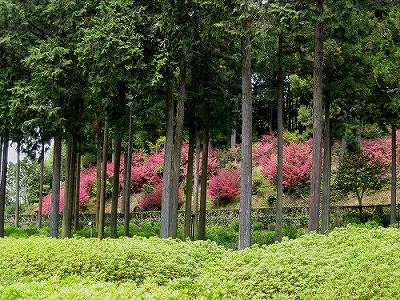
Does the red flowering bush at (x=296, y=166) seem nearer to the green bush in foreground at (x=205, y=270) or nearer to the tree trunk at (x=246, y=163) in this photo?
the tree trunk at (x=246, y=163)

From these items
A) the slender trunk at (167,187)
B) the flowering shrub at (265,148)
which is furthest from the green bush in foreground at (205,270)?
the flowering shrub at (265,148)

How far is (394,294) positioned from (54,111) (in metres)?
15.4

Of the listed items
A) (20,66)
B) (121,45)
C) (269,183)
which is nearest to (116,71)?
(121,45)

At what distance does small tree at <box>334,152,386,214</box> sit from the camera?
25234 millimetres

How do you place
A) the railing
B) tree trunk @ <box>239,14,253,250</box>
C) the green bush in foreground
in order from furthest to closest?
the railing < tree trunk @ <box>239,14,253,250</box> < the green bush in foreground

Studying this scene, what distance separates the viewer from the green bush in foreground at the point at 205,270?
590 cm

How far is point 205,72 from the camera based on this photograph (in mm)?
19422

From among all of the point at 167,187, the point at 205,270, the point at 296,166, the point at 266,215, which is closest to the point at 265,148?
the point at 296,166

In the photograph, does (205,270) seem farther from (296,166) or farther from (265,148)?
(265,148)

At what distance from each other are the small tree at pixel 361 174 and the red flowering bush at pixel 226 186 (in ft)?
25.8

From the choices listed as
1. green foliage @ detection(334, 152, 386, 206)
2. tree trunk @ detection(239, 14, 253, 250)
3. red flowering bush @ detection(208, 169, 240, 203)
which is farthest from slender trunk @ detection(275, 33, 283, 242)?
red flowering bush @ detection(208, 169, 240, 203)

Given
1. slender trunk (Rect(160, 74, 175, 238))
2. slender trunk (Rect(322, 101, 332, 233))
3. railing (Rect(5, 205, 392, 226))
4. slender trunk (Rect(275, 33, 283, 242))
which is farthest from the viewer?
railing (Rect(5, 205, 392, 226))

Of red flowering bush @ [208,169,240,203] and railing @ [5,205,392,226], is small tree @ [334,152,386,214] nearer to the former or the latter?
railing @ [5,205,392,226]

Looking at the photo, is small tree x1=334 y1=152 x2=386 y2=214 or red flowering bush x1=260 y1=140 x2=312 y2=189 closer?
small tree x1=334 y1=152 x2=386 y2=214
